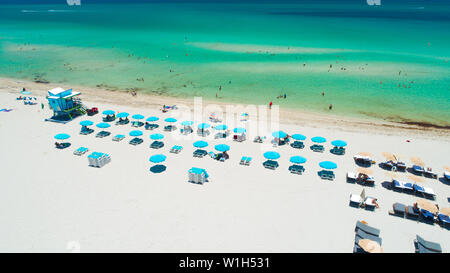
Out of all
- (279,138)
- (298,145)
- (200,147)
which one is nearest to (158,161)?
(200,147)

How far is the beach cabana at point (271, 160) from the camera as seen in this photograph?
21994mm

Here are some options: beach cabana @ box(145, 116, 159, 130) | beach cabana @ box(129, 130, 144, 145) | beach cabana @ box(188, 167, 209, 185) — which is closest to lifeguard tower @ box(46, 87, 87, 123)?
beach cabana @ box(145, 116, 159, 130)

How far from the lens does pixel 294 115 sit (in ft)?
116

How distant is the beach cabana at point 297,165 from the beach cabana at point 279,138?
4227 mm

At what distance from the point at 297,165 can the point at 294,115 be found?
14011 mm

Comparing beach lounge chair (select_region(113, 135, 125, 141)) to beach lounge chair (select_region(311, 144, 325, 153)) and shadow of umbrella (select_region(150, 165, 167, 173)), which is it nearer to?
shadow of umbrella (select_region(150, 165, 167, 173))

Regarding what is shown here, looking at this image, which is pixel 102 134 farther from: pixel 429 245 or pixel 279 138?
pixel 429 245

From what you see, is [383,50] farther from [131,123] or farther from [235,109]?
[131,123]

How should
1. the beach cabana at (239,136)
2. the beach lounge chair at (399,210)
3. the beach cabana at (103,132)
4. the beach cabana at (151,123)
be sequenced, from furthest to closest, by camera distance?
the beach cabana at (151,123) < the beach cabana at (103,132) < the beach cabana at (239,136) < the beach lounge chair at (399,210)

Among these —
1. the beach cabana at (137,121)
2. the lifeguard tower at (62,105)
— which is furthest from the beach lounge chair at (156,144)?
the lifeguard tower at (62,105)

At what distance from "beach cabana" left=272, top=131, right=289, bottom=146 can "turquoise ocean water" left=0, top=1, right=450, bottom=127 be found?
13418mm

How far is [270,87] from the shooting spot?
48094 mm

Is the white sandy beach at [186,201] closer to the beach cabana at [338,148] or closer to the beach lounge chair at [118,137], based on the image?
the beach cabana at [338,148]

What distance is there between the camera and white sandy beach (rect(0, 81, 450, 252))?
15.3 m
